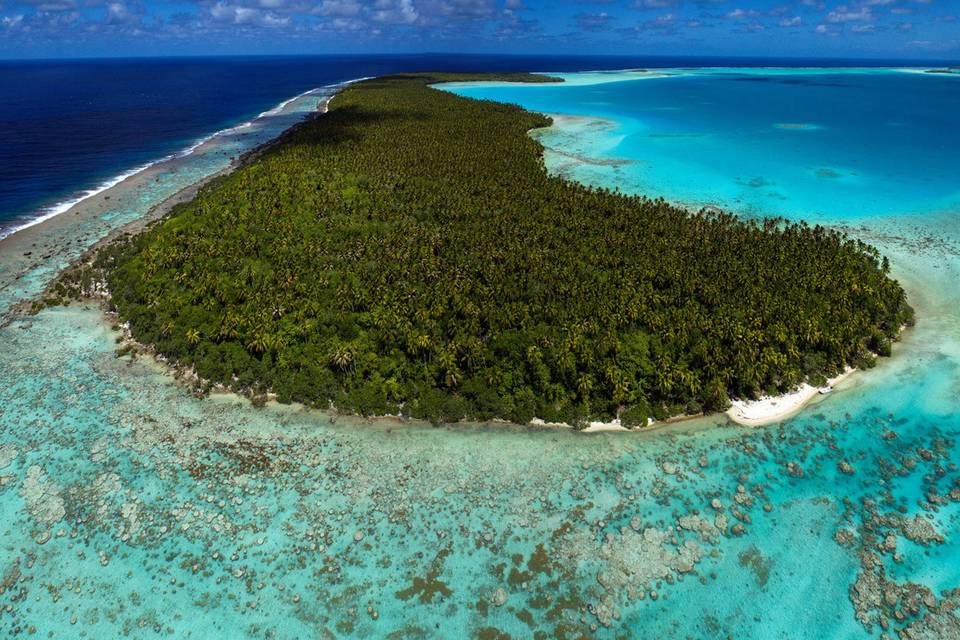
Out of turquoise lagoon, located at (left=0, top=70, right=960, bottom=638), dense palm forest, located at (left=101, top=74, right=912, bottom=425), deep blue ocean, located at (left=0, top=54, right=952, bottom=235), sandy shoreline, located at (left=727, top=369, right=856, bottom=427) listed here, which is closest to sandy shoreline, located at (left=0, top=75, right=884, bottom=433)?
sandy shoreline, located at (left=727, top=369, right=856, bottom=427)

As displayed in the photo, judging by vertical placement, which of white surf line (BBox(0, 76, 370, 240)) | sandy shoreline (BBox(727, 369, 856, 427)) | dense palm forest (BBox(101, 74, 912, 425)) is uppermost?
white surf line (BBox(0, 76, 370, 240))

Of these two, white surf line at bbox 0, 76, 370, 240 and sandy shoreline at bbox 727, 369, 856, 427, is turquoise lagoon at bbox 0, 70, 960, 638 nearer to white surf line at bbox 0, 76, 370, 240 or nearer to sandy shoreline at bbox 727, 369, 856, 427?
sandy shoreline at bbox 727, 369, 856, 427

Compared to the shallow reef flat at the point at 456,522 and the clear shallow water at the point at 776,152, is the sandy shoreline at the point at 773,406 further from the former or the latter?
the clear shallow water at the point at 776,152

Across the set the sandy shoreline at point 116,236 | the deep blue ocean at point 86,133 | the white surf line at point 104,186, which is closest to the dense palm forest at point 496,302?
the sandy shoreline at point 116,236

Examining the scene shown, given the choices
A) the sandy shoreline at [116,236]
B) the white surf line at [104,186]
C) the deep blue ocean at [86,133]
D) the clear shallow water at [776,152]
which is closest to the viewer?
the sandy shoreline at [116,236]

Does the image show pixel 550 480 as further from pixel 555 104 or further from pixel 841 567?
pixel 555 104

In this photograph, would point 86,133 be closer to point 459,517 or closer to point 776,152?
point 459,517
